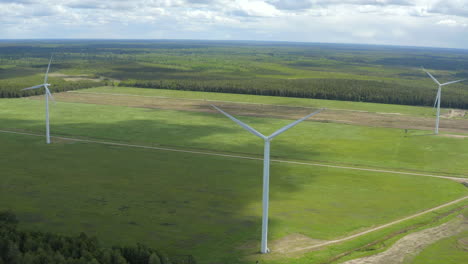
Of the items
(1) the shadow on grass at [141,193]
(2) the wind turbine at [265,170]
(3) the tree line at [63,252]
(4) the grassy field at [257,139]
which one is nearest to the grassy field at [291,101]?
(4) the grassy field at [257,139]

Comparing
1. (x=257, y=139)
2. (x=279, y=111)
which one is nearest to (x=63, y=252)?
(x=257, y=139)

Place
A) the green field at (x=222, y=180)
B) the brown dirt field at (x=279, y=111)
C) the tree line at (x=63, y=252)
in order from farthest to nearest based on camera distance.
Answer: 1. the brown dirt field at (x=279, y=111)
2. the green field at (x=222, y=180)
3. the tree line at (x=63, y=252)

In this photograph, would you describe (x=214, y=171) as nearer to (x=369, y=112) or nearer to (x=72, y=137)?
(x=72, y=137)

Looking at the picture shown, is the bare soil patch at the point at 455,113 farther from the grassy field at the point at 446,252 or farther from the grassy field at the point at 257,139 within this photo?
the grassy field at the point at 446,252

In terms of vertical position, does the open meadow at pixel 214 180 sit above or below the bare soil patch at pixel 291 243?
above

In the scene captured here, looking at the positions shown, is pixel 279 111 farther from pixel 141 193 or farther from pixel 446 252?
pixel 446 252

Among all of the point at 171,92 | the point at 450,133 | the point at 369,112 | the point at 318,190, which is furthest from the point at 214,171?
the point at 171,92
